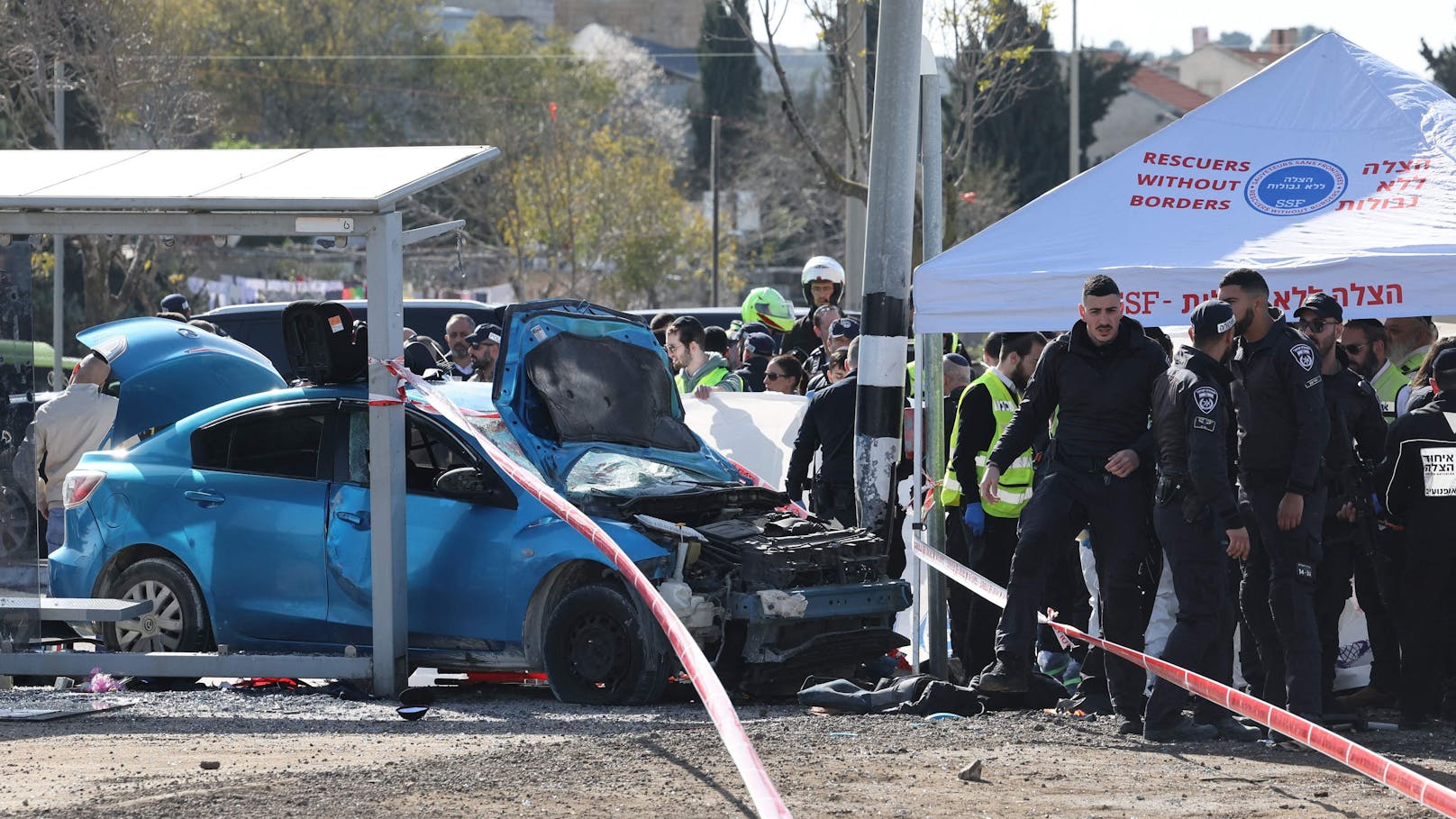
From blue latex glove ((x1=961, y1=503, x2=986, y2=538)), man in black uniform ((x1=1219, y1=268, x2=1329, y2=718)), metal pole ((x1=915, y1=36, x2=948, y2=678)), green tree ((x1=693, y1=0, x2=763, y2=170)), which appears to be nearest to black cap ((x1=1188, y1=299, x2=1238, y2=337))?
man in black uniform ((x1=1219, y1=268, x2=1329, y2=718))

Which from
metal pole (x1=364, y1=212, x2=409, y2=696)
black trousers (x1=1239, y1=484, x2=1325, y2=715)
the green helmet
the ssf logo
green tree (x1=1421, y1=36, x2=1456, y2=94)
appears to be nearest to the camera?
black trousers (x1=1239, y1=484, x2=1325, y2=715)

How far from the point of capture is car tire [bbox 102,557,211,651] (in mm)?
9648

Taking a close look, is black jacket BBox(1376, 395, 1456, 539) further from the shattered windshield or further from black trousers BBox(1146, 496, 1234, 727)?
the shattered windshield

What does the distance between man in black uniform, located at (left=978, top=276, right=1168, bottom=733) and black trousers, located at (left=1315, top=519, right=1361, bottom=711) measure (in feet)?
3.49

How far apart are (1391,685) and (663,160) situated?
171ft

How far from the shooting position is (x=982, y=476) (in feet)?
31.2

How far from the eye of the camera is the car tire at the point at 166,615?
31.7 feet

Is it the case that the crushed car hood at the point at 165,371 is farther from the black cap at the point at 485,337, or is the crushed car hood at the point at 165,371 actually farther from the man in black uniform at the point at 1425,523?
the man in black uniform at the point at 1425,523

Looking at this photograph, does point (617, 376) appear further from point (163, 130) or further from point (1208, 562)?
point (163, 130)

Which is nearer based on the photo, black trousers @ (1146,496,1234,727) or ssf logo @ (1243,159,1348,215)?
black trousers @ (1146,496,1234,727)

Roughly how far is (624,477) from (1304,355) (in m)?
3.48

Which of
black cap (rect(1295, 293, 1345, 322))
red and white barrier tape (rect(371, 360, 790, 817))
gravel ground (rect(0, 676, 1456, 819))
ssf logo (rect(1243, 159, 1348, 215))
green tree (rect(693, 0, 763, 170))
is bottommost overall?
gravel ground (rect(0, 676, 1456, 819))

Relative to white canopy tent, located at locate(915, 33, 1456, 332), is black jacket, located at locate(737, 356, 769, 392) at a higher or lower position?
lower

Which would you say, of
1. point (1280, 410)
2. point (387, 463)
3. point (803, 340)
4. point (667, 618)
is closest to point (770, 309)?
point (803, 340)
